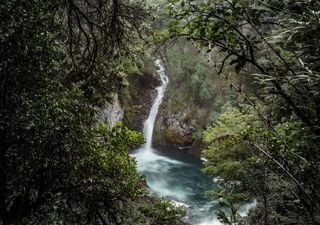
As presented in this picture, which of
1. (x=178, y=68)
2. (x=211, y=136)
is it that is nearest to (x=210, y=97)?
(x=178, y=68)

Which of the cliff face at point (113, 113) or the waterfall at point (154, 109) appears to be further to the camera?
the waterfall at point (154, 109)

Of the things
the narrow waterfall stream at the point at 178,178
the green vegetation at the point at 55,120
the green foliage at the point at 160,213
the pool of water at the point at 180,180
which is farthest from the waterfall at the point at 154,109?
the green vegetation at the point at 55,120

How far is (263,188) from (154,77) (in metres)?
20.4

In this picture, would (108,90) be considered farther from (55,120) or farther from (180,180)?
(180,180)

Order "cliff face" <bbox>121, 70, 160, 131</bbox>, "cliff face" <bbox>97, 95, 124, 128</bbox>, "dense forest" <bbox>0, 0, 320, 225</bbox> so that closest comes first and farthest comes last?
"dense forest" <bbox>0, 0, 320, 225</bbox> → "cliff face" <bbox>97, 95, 124, 128</bbox> → "cliff face" <bbox>121, 70, 160, 131</bbox>

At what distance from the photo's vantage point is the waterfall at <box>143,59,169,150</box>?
22.4 m

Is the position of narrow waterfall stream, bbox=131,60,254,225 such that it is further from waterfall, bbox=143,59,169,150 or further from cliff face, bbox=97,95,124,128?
cliff face, bbox=97,95,124,128

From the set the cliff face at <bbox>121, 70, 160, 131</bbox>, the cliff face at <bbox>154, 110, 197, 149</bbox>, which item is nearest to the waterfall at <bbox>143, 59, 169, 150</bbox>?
the cliff face at <bbox>121, 70, 160, 131</bbox>

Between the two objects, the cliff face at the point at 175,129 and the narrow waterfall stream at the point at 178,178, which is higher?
the cliff face at the point at 175,129

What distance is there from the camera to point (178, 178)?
1747cm

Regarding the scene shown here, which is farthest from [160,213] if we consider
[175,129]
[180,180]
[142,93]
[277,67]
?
[142,93]

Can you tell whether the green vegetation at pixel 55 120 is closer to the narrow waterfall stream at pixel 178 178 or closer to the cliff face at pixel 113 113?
the cliff face at pixel 113 113

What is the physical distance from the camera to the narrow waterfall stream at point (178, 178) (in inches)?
560

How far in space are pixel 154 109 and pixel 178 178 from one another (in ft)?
24.1
